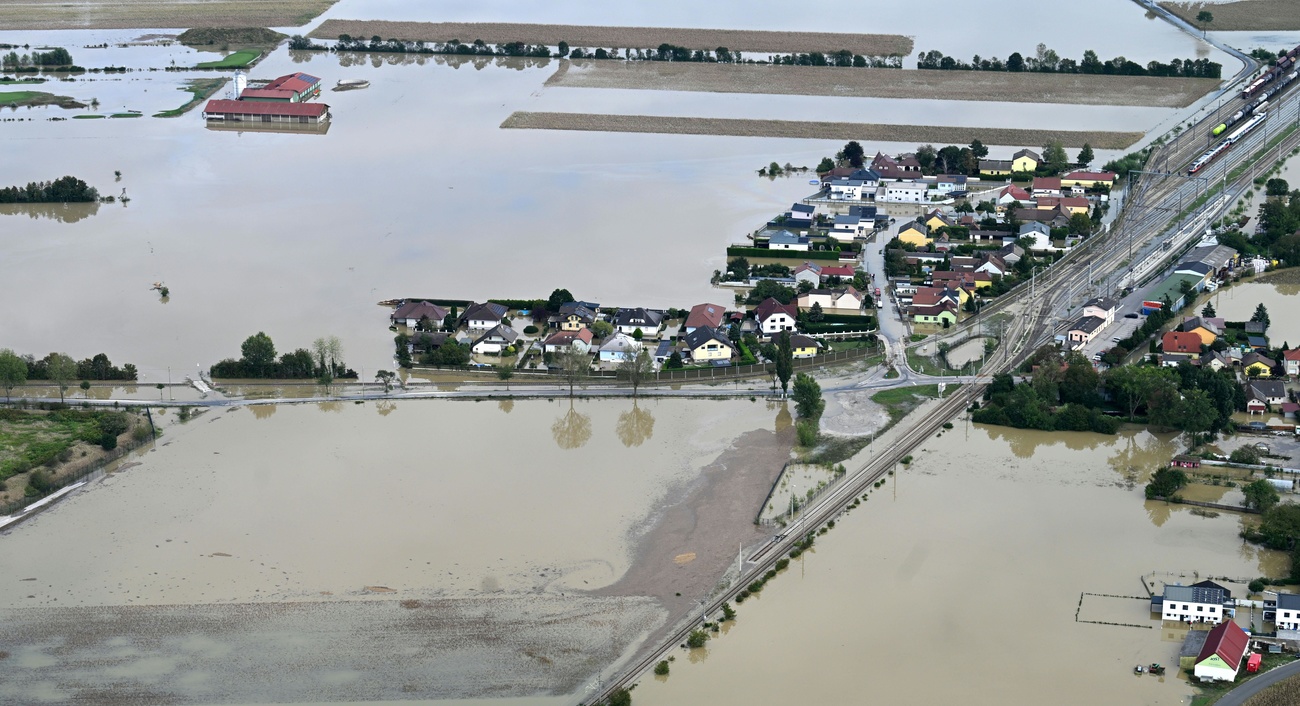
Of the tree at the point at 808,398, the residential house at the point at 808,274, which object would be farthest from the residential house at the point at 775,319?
the tree at the point at 808,398

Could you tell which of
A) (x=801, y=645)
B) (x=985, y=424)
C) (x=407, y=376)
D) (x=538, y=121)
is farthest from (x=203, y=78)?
(x=801, y=645)

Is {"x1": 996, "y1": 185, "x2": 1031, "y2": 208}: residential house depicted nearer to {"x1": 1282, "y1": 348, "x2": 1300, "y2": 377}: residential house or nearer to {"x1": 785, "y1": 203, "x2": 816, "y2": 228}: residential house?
{"x1": 785, "y1": 203, "x2": 816, "y2": 228}: residential house

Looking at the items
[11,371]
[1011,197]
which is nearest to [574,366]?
[11,371]

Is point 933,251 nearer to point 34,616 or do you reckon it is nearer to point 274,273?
point 274,273

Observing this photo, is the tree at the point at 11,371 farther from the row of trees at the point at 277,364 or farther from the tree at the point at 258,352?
the tree at the point at 258,352

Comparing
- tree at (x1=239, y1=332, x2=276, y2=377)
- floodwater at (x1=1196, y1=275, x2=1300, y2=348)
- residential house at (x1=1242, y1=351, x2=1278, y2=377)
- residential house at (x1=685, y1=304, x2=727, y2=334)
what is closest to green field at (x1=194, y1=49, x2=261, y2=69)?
tree at (x1=239, y1=332, x2=276, y2=377)

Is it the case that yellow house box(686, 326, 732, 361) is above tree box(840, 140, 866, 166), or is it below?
below
